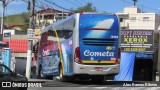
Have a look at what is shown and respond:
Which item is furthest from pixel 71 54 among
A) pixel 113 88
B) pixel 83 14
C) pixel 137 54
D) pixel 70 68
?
pixel 137 54

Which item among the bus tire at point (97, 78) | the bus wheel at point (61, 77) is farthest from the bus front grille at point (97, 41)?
the bus wheel at point (61, 77)

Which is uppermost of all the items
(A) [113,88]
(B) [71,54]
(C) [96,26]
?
(C) [96,26]

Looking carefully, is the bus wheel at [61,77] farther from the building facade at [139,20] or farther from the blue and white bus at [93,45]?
the building facade at [139,20]

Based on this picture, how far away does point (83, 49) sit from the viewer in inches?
849

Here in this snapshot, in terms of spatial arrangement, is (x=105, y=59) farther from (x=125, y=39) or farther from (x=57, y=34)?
(x=125, y=39)

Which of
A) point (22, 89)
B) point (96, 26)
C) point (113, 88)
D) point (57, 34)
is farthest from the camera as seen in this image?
point (57, 34)

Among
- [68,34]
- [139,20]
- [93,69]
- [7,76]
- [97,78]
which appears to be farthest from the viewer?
[139,20]

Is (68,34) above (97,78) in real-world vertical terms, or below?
above

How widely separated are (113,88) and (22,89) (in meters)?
4.61

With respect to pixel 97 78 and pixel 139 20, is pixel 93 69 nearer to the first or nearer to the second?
pixel 97 78

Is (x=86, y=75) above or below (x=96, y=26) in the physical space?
below

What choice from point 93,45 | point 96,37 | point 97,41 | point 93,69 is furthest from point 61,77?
point 96,37

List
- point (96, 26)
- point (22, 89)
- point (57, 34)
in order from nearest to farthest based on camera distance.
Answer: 1. point (22, 89)
2. point (96, 26)
3. point (57, 34)

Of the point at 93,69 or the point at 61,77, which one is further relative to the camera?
the point at 61,77
